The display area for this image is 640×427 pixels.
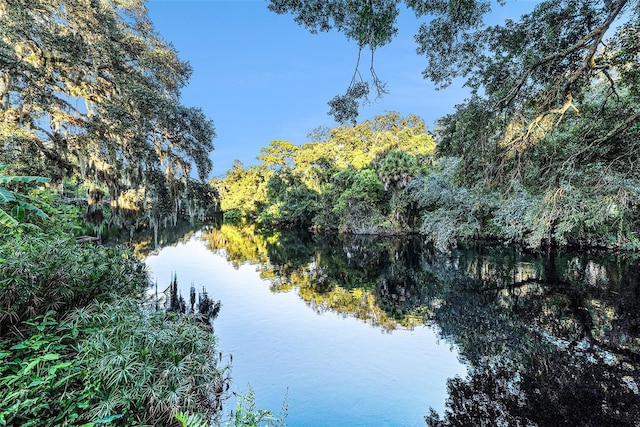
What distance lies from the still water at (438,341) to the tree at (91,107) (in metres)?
4.44

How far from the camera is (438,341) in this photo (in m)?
7.09

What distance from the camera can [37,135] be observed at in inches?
298

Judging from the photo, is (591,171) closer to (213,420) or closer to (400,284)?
(400,284)

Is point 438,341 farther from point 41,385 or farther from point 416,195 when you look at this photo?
point 416,195

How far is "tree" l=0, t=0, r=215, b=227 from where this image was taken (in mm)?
6969

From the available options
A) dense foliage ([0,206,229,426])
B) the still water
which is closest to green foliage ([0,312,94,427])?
dense foliage ([0,206,229,426])

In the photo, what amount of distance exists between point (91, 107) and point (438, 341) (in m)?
10.4

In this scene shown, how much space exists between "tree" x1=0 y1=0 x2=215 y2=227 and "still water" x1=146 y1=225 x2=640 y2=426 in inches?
175

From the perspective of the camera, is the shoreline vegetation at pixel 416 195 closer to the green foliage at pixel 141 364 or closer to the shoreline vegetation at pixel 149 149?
the shoreline vegetation at pixel 149 149

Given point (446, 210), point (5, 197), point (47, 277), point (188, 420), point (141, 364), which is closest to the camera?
point (188, 420)

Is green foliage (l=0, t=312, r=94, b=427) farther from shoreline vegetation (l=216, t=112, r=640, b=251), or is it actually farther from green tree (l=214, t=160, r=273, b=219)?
green tree (l=214, t=160, r=273, b=219)

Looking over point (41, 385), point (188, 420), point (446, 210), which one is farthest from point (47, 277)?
point (446, 210)

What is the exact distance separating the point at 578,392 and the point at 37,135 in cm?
1131

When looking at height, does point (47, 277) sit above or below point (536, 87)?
below
